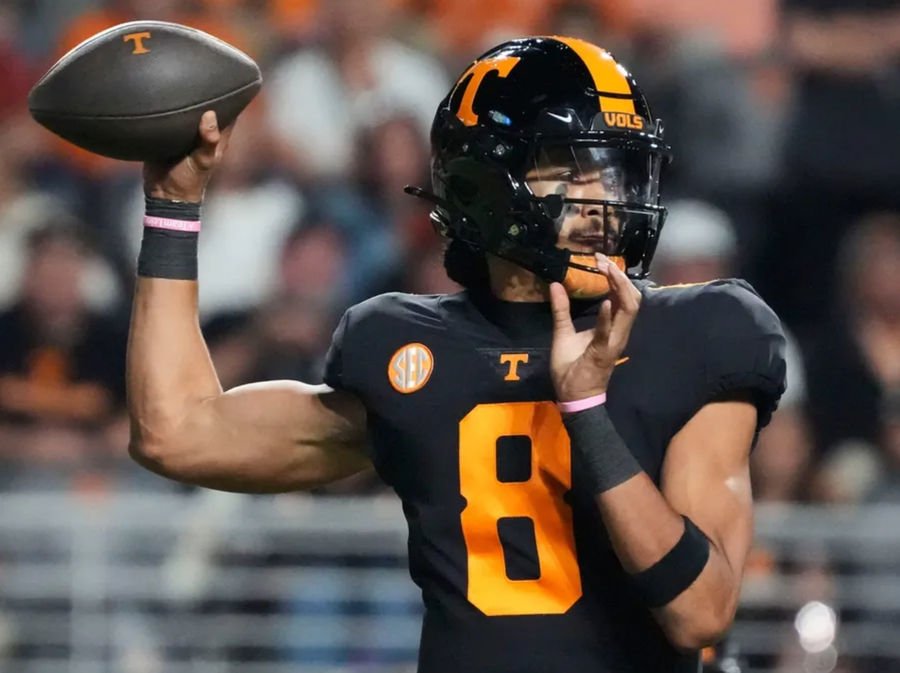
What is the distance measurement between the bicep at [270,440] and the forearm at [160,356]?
0.10 feet

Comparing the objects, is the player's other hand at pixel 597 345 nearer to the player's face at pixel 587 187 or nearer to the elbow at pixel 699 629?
the player's face at pixel 587 187

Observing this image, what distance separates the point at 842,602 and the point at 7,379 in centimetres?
252

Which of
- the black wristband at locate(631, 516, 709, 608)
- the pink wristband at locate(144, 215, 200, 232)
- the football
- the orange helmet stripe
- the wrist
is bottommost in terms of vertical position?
the black wristband at locate(631, 516, 709, 608)

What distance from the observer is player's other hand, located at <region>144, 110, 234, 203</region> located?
2490mm

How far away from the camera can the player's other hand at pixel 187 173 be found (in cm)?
249

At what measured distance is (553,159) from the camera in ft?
7.54

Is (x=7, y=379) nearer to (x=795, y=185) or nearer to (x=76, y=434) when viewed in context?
(x=76, y=434)

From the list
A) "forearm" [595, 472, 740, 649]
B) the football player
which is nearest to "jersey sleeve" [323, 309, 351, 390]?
the football player

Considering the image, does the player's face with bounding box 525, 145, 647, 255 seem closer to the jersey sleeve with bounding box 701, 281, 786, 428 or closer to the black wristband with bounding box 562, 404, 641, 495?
the jersey sleeve with bounding box 701, 281, 786, 428

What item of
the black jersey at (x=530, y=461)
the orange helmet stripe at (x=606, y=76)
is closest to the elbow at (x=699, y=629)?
the black jersey at (x=530, y=461)

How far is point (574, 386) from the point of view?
2.06 m

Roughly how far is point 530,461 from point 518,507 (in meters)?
0.06

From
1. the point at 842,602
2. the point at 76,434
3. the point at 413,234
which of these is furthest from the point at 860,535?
the point at 76,434

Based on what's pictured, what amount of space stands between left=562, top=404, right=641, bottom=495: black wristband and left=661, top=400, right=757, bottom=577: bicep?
0.41 ft
